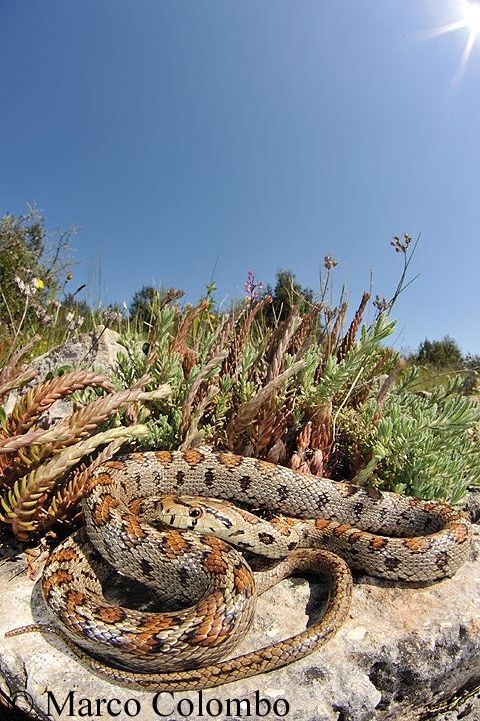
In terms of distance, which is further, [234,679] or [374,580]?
[374,580]

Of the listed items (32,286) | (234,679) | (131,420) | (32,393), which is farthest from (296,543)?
(32,286)

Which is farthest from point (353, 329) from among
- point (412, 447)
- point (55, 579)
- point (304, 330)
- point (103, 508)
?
point (55, 579)

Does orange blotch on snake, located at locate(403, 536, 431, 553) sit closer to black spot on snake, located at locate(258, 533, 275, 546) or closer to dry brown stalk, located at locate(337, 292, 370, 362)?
black spot on snake, located at locate(258, 533, 275, 546)

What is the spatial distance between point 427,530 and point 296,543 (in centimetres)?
121

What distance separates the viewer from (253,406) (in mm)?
3844

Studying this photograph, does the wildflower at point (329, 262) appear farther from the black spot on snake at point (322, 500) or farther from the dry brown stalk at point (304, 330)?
the black spot on snake at point (322, 500)

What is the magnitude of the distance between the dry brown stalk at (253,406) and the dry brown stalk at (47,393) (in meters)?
1.12

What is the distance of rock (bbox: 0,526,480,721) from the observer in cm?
249

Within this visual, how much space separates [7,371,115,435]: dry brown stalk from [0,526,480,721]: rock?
95cm

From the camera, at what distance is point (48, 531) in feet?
11.7

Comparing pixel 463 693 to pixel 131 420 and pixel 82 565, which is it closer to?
pixel 82 565

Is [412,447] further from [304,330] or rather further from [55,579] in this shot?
[55,579]

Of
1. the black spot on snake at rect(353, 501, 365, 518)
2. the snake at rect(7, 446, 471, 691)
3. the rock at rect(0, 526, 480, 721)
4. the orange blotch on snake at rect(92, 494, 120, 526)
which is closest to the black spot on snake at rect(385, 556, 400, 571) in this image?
the snake at rect(7, 446, 471, 691)

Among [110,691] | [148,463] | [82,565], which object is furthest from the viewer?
[148,463]
